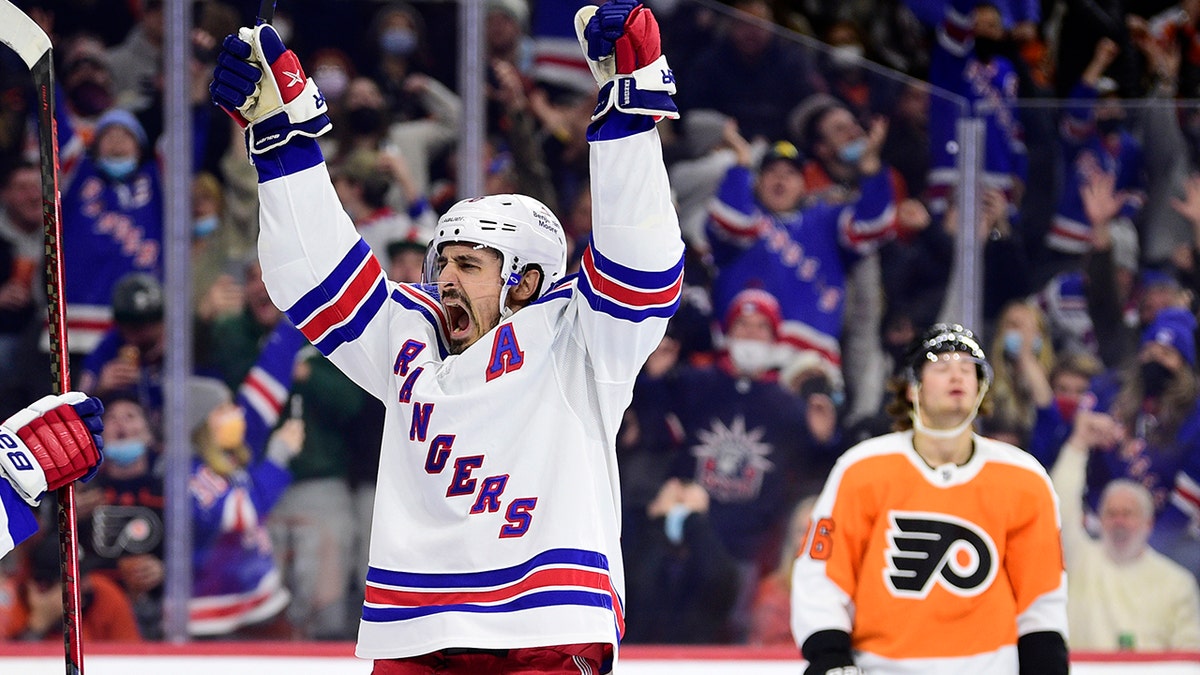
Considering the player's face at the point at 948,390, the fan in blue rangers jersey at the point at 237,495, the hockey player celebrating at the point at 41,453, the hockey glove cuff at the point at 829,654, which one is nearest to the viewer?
the hockey player celebrating at the point at 41,453

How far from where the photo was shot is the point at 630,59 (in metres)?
2.15

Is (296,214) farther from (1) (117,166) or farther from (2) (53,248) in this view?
(1) (117,166)

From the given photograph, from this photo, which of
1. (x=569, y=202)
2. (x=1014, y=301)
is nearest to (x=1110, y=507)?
(x=1014, y=301)

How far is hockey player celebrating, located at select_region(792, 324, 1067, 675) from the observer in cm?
309

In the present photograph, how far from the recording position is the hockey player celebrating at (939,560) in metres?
3.09

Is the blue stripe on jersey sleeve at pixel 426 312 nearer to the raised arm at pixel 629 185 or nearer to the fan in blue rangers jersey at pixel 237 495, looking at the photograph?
the raised arm at pixel 629 185

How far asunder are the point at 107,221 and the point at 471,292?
2395mm

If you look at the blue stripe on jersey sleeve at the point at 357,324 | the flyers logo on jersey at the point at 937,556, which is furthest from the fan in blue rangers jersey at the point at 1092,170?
the blue stripe on jersey sleeve at the point at 357,324

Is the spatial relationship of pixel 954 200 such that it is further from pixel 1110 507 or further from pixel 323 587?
pixel 323 587

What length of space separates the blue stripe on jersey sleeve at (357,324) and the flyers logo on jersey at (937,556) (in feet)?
4.26

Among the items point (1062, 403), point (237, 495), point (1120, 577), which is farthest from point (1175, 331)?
point (237, 495)

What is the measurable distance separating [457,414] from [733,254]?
2410 mm

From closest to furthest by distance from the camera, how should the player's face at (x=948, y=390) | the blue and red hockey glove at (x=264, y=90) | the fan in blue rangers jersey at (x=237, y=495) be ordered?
the blue and red hockey glove at (x=264, y=90), the player's face at (x=948, y=390), the fan in blue rangers jersey at (x=237, y=495)

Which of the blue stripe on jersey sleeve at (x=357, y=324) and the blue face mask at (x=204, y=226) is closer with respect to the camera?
the blue stripe on jersey sleeve at (x=357, y=324)
